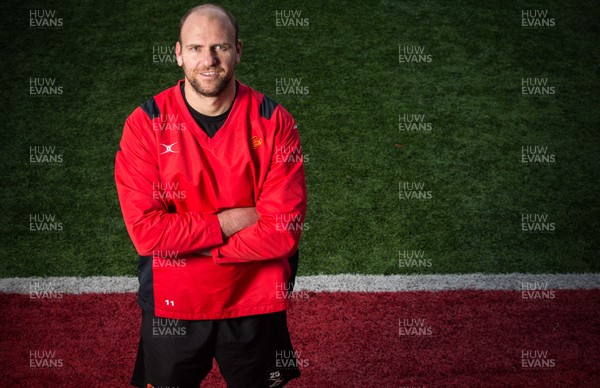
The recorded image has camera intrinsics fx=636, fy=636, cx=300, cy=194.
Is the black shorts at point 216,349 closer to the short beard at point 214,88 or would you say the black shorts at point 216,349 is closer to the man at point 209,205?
the man at point 209,205

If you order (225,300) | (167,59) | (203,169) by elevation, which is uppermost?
(167,59)

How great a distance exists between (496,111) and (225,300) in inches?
179

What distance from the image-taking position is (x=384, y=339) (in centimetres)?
395

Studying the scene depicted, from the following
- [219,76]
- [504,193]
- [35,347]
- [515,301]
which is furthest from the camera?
[504,193]

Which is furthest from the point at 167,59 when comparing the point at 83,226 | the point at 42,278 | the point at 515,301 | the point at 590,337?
the point at 590,337

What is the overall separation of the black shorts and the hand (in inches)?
14.8

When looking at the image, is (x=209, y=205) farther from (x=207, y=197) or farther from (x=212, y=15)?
A: (x=212, y=15)

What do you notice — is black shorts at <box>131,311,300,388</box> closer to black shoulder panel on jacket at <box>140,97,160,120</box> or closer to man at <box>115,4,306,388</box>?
man at <box>115,4,306,388</box>

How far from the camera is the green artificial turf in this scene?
16.1ft

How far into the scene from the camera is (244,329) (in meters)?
2.62

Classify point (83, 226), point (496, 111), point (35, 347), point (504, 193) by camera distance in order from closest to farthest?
point (35, 347) < point (83, 226) < point (504, 193) < point (496, 111)

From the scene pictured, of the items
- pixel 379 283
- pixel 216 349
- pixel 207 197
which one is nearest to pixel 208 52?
pixel 207 197

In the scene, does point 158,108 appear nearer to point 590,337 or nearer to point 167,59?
point 590,337

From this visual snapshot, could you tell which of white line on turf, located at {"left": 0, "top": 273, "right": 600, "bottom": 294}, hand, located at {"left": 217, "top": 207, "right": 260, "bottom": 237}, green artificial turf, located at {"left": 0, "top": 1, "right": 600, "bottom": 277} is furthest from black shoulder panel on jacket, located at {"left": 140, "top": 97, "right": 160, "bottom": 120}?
green artificial turf, located at {"left": 0, "top": 1, "right": 600, "bottom": 277}
